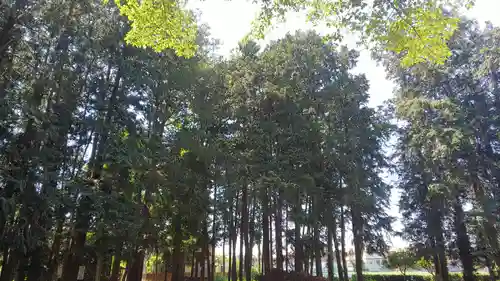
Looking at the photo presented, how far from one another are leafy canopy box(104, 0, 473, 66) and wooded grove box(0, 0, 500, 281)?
747 centimetres

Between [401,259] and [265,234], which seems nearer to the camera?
[265,234]

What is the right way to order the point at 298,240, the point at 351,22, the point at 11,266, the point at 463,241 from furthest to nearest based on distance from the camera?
1. the point at 463,241
2. the point at 298,240
3. the point at 11,266
4. the point at 351,22

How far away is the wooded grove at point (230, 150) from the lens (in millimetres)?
11945

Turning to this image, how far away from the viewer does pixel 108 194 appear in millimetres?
12727

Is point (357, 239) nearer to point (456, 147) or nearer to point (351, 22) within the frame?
point (456, 147)

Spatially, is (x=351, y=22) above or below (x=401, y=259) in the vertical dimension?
above

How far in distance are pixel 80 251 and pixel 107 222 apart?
165 cm

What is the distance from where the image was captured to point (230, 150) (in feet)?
57.7

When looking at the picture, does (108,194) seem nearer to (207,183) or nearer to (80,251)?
(80,251)

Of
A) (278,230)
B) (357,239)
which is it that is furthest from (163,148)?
(357,239)

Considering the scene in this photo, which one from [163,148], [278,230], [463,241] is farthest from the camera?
[463,241]

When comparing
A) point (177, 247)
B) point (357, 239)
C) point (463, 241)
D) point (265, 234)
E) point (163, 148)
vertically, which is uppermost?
point (163, 148)

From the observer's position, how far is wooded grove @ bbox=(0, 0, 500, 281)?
11.9 meters

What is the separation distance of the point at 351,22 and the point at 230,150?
13184 millimetres
